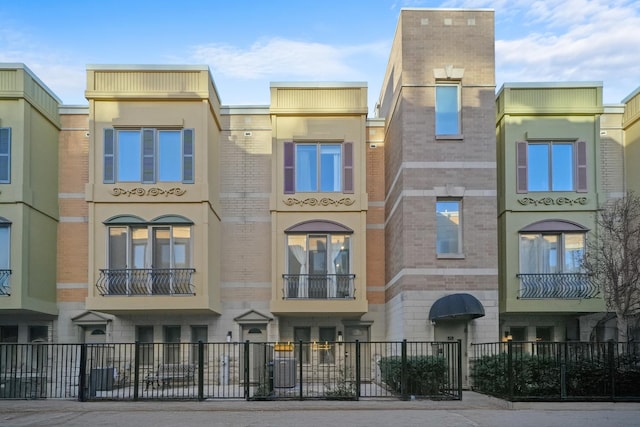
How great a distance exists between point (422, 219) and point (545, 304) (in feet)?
17.0

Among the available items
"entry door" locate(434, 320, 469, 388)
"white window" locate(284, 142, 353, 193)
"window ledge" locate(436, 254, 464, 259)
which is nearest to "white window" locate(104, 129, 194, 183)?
"white window" locate(284, 142, 353, 193)

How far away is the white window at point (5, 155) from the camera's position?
24.0 meters

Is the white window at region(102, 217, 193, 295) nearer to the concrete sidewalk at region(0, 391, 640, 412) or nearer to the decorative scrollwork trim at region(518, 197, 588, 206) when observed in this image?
the concrete sidewalk at region(0, 391, 640, 412)

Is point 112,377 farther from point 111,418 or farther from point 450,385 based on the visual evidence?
point 450,385

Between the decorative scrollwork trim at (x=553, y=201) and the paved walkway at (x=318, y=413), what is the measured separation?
Result: 8.94m

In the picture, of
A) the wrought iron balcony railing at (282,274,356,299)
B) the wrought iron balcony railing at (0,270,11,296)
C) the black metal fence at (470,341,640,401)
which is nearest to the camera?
the black metal fence at (470,341,640,401)

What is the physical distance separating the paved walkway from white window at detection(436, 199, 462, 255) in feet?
20.2

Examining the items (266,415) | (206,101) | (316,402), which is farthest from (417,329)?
(206,101)

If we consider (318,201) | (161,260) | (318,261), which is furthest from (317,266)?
(161,260)

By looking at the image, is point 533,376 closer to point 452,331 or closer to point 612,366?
point 612,366

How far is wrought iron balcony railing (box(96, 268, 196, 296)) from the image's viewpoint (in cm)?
2442

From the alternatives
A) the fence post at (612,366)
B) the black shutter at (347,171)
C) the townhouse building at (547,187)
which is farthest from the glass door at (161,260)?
the fence post at (612,366)

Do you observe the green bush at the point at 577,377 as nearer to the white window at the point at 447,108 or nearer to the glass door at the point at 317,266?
the white window at the point at 447,108

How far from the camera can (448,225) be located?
2378 centimetres
